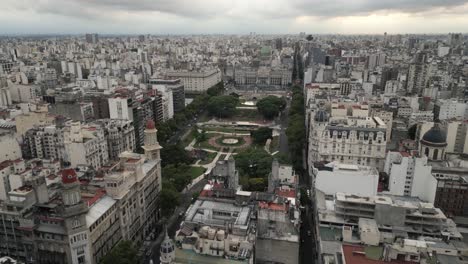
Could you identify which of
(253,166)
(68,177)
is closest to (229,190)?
(68,177)

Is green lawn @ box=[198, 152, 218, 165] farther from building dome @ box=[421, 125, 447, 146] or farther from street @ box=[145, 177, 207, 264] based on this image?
building dome @ box=[421, 125, 447, 146]

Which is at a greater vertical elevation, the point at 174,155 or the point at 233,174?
the point at 233,174

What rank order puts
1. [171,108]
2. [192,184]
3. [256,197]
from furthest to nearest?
[171,108] → [192,184] → [256,197]

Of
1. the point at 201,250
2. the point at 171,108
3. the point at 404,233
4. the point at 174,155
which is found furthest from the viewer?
the point at 171,108

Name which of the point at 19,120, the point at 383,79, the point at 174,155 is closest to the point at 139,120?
the point at 174,155

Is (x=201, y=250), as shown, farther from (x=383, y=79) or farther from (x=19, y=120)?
(x=383, y=79)

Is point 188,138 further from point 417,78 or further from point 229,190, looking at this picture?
point 417,78

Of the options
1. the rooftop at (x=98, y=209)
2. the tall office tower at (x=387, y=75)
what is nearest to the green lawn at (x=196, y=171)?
the rooftop at (x=98, y=209)

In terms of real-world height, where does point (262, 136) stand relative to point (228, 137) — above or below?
above
